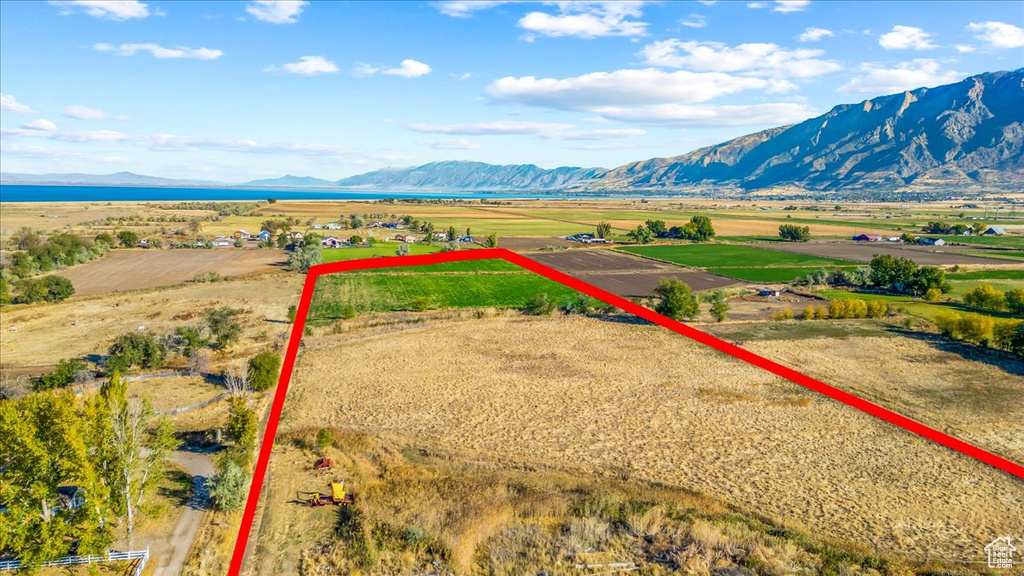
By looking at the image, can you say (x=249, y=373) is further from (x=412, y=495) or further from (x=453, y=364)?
(x=412, y=495)

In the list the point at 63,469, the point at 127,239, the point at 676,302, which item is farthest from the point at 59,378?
the point at 127,239

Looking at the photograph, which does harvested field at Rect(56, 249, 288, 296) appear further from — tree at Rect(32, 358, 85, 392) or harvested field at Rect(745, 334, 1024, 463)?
harvested field at Rect(745, 334, 1024, 463)

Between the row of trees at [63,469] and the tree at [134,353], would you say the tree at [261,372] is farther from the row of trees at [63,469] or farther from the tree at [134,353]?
the row of trees at [63,469]

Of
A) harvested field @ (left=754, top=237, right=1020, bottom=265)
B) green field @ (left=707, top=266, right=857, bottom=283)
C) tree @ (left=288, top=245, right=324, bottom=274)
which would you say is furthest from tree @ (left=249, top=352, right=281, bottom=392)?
harvested field @ (left=754, top=237, right=1020, bottom=265)

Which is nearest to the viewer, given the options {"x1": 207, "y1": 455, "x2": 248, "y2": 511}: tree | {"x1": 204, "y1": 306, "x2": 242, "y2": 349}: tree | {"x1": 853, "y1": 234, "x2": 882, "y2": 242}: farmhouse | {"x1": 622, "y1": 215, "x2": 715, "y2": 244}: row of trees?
{"x1": 207, "y1": 455, "x2": 248, "y2": 511}: tree

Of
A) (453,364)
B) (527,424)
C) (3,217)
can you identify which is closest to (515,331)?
(453,364)

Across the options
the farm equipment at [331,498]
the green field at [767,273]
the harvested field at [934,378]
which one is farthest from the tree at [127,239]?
the harvested field at [934,378]
